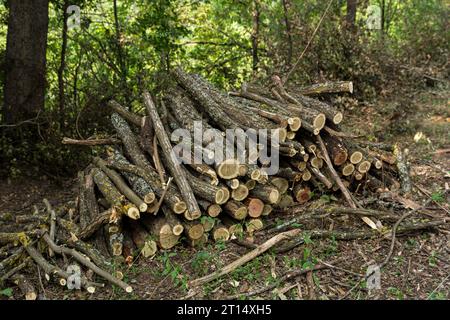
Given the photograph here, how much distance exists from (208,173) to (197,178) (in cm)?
21

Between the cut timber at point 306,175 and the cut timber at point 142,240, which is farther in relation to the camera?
the cut timber at point 306,175

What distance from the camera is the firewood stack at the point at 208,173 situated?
5.04 metres

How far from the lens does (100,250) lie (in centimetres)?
504

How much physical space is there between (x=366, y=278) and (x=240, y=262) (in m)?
1.15

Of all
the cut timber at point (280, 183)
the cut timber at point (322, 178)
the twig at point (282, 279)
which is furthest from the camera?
the cut timber at point (322, 178)

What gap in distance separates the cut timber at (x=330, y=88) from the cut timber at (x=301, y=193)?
59.2 inches

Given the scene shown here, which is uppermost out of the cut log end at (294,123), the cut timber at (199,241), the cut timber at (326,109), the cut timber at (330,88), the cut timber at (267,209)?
the cut timber at (330,88)

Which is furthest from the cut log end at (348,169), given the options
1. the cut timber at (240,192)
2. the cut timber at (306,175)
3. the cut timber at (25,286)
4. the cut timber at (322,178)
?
the cut timber at (25,286)

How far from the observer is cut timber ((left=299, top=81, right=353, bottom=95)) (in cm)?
645

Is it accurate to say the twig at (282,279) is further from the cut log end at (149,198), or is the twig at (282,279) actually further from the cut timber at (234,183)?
the cut log end at (149,198)
